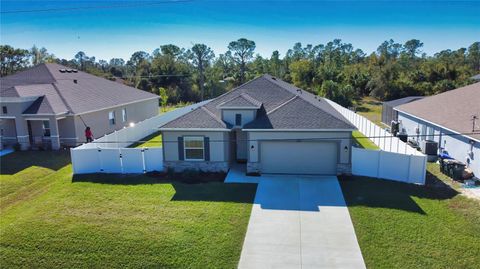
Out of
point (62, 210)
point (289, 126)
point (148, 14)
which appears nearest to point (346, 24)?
point (289, 126)

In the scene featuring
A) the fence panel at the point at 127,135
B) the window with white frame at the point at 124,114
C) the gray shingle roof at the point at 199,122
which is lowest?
the fence panel at the point at 127,135

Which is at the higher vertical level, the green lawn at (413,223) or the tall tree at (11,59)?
the tall tree at (11,59)

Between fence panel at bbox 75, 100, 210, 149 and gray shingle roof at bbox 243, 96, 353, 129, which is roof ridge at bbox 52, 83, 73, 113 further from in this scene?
gray shingle roof at bbox 243, 96, 353, 129

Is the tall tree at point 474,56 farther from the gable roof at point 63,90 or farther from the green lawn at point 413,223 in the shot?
the gable roof at point 63,90

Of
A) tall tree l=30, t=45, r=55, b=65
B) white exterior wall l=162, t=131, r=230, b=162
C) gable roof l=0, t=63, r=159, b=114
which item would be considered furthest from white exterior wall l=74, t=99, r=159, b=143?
tall tree l=30, t=45, r=55, b=65

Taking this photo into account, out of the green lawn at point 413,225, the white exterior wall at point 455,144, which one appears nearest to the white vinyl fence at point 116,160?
the green lawn at point 413,225
